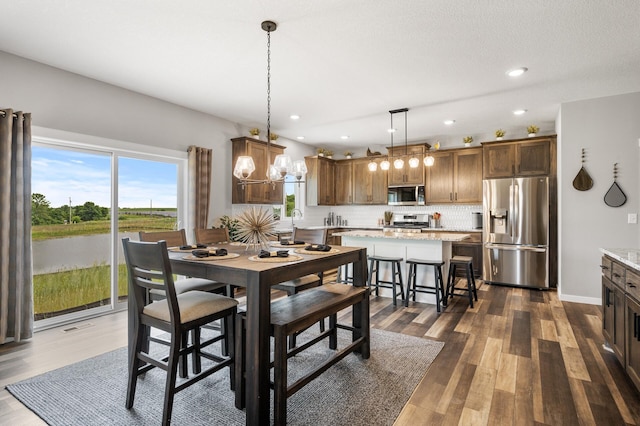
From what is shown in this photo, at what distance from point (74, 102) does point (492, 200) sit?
599 centimetres

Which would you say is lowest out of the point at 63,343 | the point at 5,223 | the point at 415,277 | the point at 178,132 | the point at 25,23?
the point at 63,343

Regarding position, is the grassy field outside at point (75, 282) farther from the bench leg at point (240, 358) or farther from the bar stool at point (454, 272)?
the bar stool at point (454, 272)

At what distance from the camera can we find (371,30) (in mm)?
2787

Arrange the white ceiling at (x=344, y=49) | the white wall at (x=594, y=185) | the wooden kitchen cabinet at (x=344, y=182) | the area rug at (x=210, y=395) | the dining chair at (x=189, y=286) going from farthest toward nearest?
the wooden kitchen cabinet at (x=344, y=182) → the white wall at (x=594, y=185) → the dining chair at (x=189, y=286) → the white ceiling at (x=344, y=49) → the area rug at (x=210, y=395)

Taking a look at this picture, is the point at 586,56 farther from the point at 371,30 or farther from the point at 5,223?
the point at 5,223

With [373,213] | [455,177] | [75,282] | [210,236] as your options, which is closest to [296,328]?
[210,236]

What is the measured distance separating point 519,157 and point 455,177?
1.14m

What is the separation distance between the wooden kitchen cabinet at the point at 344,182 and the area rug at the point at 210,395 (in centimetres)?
514

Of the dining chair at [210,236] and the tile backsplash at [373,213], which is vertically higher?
the tile backsplash at [373,213]

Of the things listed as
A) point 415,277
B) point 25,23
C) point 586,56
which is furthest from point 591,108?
point 25,23

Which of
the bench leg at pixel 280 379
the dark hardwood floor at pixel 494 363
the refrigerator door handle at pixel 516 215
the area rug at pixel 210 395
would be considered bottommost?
the area rug at pixel 210 395

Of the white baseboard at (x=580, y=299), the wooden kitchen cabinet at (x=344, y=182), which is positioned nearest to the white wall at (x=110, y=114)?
the wooden kitchen cabinet at (x=344, y=182)

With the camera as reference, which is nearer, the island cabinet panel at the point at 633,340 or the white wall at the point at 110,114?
the island cabinet panel at the point at 633,340

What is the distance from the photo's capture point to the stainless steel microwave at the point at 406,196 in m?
6.89
